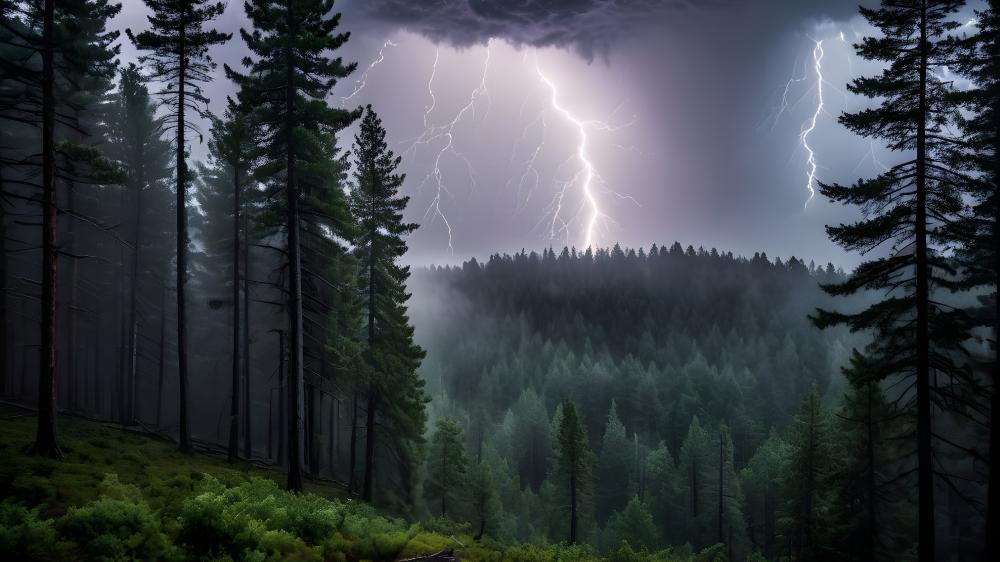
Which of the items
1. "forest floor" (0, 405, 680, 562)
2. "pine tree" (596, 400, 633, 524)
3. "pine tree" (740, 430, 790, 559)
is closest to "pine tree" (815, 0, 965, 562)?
"forest floor" (0, 405, 680, 562)

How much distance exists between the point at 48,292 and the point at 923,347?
21477mm

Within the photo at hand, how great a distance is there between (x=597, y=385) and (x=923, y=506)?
5681 centimetres

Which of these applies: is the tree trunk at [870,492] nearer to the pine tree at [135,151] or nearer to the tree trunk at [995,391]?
the tree trunk at [995,391]

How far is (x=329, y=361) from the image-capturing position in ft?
82.1

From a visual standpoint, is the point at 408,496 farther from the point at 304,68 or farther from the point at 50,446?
the point at 304,68

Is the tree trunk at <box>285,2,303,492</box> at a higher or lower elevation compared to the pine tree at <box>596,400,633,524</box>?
higher

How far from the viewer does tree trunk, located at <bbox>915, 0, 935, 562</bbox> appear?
12414 millimetres

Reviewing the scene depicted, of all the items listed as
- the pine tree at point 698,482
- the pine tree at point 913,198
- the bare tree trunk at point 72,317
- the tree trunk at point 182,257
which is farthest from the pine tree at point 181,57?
the pine tree at point 698,482

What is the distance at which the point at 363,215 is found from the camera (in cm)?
2484

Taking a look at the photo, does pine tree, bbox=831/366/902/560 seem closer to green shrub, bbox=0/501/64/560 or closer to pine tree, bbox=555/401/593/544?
pine tree, bbox=555/401/593/544

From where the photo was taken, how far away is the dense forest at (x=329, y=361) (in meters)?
12.6

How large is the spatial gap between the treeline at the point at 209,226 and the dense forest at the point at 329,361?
16cm

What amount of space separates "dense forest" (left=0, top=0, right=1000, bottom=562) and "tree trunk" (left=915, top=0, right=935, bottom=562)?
7cm

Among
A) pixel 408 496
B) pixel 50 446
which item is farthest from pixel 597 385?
pixel 50 446
